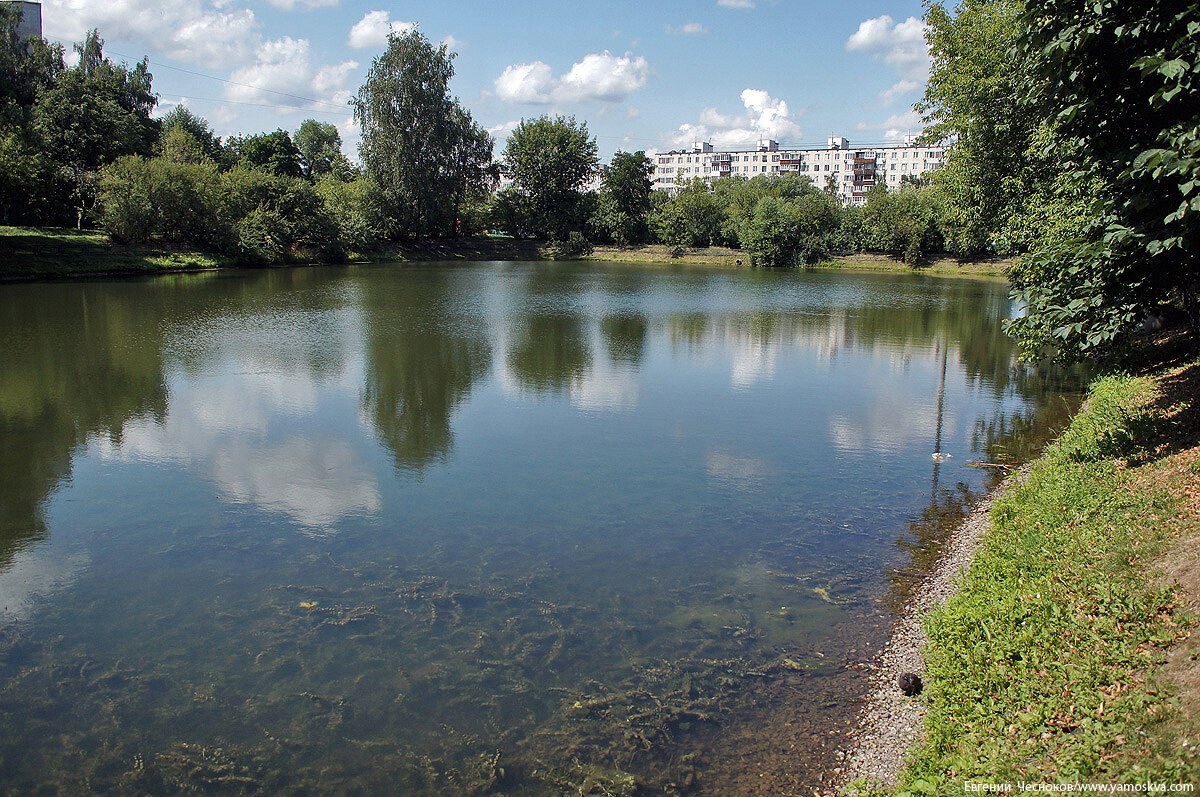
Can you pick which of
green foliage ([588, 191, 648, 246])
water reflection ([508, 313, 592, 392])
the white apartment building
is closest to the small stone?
water reflection ([508, 313, 592, 392])

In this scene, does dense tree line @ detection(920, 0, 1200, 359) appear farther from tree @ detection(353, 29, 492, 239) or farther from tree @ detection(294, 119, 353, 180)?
tree @ detection(294, 119, 353, 180)

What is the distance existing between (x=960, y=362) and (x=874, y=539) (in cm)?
1533

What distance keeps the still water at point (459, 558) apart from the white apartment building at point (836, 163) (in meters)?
127

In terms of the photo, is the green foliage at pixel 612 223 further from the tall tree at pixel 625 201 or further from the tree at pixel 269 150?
the tree at pixel 269 150

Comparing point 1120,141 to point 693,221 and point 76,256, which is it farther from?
point 693,221

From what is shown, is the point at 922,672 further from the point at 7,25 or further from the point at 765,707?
the point at 7,25

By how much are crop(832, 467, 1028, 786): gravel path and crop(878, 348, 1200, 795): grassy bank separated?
0.23 meters

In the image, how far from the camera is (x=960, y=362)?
2303cm

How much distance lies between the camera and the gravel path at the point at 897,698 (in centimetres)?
570

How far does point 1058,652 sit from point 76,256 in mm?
53368

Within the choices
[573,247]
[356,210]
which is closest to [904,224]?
[573,247]

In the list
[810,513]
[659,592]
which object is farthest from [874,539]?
[659,592]

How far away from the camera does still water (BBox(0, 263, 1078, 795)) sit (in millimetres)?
6188

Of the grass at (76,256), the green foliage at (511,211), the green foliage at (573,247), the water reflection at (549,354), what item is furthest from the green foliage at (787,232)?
the grass at (76,256)
